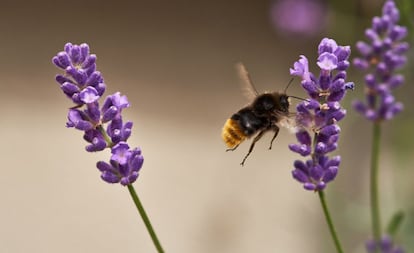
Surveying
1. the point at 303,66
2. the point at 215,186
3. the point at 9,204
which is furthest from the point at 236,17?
the point at 303,66

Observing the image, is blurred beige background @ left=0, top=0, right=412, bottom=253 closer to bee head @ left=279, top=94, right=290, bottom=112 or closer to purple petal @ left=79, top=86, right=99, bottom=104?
bee head @ left=279, top=94, right=290, bottom=112

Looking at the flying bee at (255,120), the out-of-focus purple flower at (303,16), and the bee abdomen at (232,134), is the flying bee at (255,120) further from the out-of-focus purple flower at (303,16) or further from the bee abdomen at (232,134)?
the out-of-focus purple flower at (303,16)

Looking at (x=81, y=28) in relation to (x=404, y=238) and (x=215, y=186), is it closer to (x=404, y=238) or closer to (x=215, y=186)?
(x=215, y=186)

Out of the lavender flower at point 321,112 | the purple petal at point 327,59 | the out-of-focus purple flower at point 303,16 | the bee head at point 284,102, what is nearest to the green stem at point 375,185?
the bee head at point 284,102

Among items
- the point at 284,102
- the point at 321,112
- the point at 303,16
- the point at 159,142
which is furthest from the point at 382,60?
the point at 159,142

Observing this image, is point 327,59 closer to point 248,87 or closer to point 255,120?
point 255,120
